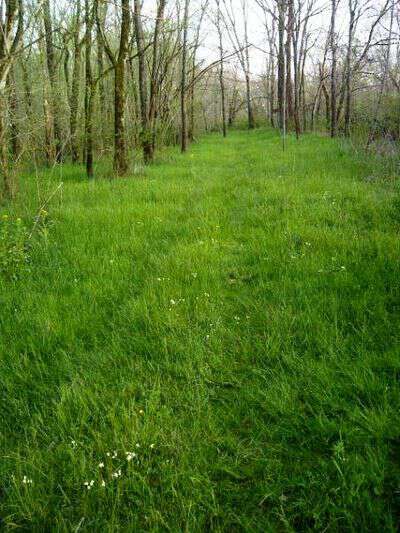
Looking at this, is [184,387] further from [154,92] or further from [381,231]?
[154,92]

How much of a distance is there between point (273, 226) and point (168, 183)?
373 centimetres

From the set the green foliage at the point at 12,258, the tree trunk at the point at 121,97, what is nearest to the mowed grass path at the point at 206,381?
the green foliage at the point at 12,258

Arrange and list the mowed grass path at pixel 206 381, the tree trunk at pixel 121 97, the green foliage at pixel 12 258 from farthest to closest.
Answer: the tree trunk at pixel 121 97, the green foliage at pixel 12 258, the mowed grass path at pixel 206 381

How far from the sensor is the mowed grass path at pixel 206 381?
1.54 meters

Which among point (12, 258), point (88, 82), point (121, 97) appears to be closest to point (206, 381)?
point (12, 258)

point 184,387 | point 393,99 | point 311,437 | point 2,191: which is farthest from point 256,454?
point 393,99

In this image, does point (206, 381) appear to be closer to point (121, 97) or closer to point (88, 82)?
point (121, 97)

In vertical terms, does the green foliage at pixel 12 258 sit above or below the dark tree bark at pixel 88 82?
below

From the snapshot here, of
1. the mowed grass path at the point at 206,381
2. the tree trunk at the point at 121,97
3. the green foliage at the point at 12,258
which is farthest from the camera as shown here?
the tree trunk at the point at 121,97

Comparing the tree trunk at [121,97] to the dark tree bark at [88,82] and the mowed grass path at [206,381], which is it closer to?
the dark tree bark at [88,82]

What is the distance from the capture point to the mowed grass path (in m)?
1.54

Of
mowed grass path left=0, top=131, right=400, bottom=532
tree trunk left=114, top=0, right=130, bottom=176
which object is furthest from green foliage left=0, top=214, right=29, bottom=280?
tree trunk left=114, top=0, right=130, bottom=176

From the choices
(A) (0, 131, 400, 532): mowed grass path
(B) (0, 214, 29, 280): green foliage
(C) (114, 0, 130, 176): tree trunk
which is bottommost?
(A) (0, 131, 400, 532): mowed grass path

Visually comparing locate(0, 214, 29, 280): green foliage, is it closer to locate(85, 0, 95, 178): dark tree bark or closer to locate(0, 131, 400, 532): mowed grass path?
locate(0, 131, 400, 532): mowed grass path
